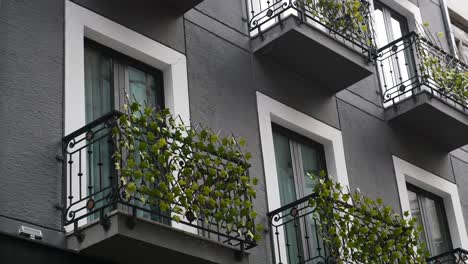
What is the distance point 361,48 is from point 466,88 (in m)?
2.93

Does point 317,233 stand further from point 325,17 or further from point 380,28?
point 380,28

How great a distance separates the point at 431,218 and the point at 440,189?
56cm

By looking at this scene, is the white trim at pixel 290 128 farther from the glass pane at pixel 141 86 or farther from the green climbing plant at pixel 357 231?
the glass pane at pixel 141 86

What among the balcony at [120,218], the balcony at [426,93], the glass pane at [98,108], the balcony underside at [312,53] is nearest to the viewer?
the balcony at [120,218]

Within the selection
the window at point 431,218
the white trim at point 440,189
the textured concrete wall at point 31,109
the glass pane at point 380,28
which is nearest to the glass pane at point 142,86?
the textured concrete wall at point 31,109

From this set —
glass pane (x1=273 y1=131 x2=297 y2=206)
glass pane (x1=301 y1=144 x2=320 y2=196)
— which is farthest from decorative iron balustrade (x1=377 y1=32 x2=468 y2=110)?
glass pane (x1=273 y1=131 x2=297 y2=206)

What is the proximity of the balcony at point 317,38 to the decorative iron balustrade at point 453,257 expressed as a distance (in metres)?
3.09

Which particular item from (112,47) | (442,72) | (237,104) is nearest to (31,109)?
(112,47)

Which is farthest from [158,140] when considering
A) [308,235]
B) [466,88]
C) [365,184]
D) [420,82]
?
[466,88]

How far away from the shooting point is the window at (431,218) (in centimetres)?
1736

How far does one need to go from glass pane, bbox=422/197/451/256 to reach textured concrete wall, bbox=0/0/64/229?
8036mm

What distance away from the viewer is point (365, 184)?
16172mm

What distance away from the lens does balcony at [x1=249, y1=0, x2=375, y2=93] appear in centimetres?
1505

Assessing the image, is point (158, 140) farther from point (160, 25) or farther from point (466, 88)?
point (466, 88)
